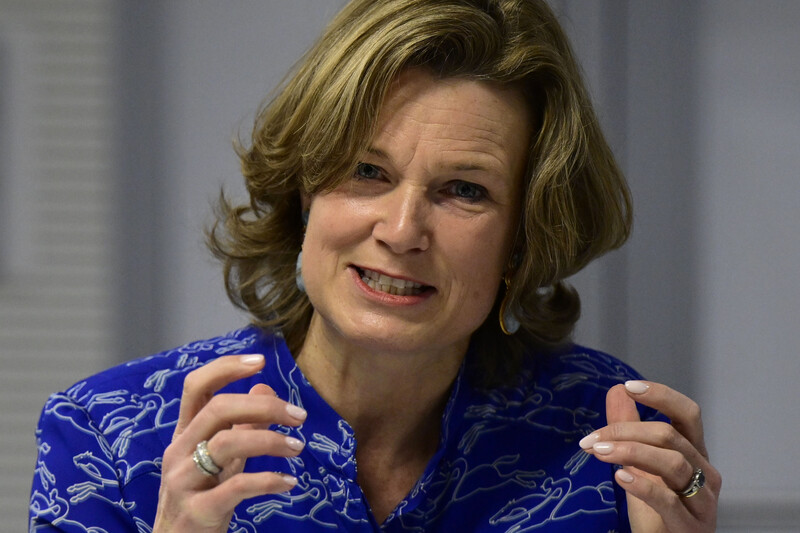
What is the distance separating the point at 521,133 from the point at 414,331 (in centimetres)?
40

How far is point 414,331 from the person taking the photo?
1581 mm

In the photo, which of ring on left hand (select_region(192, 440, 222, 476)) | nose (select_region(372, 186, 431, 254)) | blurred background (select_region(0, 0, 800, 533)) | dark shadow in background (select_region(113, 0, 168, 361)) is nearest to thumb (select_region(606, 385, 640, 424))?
nose (select_region(372, 186, 431, 254))

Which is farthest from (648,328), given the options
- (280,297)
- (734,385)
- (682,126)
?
(280,297)

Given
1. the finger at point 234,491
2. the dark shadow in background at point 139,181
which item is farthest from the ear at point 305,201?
the dark shadow in background at point 139,181

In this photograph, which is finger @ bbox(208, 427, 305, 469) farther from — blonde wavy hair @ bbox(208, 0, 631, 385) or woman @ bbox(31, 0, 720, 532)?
blonde wavy hair @ bbox(208, 0, 631, 385)

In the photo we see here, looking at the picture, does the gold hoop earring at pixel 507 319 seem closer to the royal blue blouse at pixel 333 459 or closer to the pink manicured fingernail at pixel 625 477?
the royal blue blouse at pixel 333 459

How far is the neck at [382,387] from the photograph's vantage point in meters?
1.70

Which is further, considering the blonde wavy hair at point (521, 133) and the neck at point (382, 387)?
the neck at point (382, 387)

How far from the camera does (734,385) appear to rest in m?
2.74

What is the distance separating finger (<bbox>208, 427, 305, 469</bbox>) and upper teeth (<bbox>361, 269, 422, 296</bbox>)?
1.23 feet

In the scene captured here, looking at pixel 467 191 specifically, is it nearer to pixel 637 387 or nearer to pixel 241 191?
pixel 637 387

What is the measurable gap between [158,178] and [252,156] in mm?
1247

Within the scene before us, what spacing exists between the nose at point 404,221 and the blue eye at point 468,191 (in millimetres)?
71

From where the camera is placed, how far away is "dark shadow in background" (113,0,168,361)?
9.89ft
